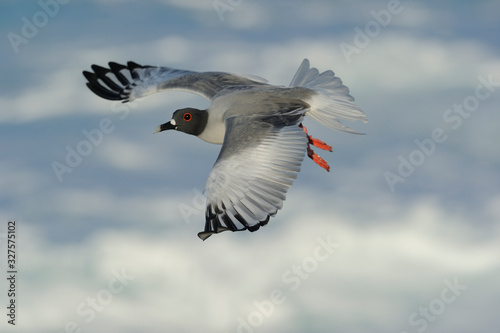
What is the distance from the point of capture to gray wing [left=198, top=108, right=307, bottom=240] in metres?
10.2

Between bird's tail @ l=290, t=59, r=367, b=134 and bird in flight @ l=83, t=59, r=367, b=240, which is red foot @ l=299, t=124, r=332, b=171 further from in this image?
bird's tail @ l=290, t=59, r=367, b=134

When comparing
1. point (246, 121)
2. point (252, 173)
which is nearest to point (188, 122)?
point (246, 121)

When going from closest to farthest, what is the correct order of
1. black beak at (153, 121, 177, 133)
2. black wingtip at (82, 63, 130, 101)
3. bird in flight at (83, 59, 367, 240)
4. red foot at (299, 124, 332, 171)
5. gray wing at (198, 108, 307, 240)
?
gray wing at (198, 108, 307, 240), bird in flight at (83, 59, 367, 240), red foot at (299, 124, 332, 171), black beak at (153, 121, 177, 133), black wingtip at (82, 63, 130, 101)

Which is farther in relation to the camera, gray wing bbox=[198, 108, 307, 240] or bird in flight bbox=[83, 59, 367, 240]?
bird in flight bbox=[83, 59, 367, 240]

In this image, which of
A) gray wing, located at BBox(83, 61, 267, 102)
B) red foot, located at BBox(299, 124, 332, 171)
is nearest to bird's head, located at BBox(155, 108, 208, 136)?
gray wing, located at BBox(83, 61, 267, 102)

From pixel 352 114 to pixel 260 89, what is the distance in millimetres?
1553

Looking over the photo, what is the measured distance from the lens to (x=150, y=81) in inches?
594

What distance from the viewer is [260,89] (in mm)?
12953

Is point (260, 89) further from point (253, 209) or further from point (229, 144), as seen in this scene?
point (253, 209)

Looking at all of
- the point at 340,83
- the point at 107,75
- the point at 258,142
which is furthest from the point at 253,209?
the point at 107,75

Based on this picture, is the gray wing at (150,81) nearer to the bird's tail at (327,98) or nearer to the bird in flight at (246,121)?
the bird in flight at (246,121)

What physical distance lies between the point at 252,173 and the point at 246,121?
124 centimetres

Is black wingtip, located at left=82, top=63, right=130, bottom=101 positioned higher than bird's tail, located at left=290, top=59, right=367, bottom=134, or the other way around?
bird's tail, located at left=290, top=59, right=367, bottom=134

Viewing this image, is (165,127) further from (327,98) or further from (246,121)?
(327,98)
